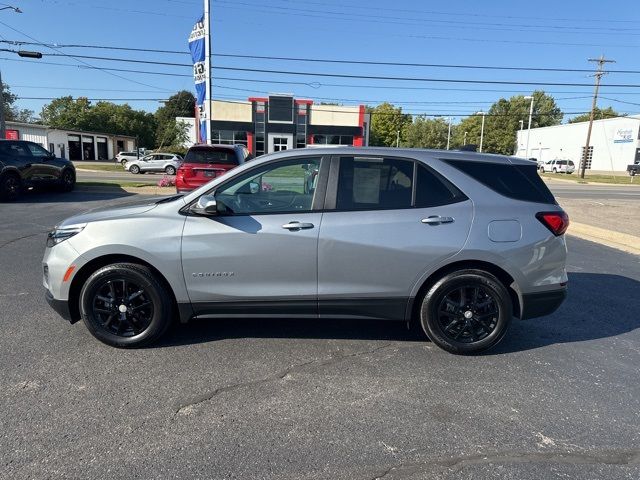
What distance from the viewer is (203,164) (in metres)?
10.9

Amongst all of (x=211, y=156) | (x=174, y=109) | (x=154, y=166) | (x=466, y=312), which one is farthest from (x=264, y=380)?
(x=174, y=109)

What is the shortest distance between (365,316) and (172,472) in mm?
1960

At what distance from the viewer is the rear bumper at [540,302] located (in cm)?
386

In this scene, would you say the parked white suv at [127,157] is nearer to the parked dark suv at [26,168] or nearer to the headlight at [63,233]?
the parked dark suv at [26,168]

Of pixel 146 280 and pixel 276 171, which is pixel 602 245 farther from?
pixel 146 280

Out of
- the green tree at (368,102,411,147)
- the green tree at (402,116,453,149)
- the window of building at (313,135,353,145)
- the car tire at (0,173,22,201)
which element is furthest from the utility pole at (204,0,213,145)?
the green tree at (368,102,411,147)

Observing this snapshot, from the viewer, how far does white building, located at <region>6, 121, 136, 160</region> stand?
4897 centimetres

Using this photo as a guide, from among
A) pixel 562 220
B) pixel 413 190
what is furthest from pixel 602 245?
pixel 413 190

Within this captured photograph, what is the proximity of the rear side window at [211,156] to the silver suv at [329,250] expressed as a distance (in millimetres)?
7334

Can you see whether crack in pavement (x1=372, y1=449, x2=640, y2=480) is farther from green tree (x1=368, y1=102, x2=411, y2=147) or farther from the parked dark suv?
green tree (x1=368, y1=102, x2=411, y2=147)

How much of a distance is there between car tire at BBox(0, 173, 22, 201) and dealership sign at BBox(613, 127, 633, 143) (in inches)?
2712

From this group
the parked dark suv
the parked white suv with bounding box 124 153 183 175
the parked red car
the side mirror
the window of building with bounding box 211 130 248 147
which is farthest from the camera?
the window of building with bounding box 211 130 248 147

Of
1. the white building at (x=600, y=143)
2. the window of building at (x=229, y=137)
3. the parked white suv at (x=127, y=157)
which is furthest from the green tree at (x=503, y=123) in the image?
the parked white suv at (x=127, y=157)

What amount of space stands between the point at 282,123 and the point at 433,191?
5414cm
